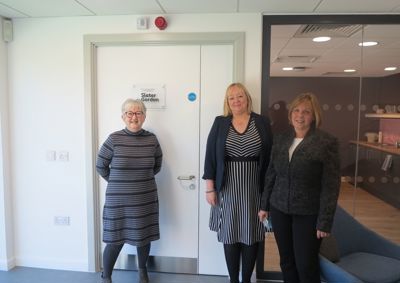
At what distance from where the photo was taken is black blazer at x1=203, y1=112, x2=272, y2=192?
2.20 metres

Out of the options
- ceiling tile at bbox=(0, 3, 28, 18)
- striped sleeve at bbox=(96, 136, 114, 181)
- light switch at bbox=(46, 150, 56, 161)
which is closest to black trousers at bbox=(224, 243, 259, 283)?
striped sleeve at bbox=(96, 136, 114, 181)

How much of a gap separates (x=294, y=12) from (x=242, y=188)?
1.44 metres

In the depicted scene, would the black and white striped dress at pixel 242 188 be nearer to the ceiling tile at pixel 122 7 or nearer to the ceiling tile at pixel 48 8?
the ceiling tile at pixel 122 7

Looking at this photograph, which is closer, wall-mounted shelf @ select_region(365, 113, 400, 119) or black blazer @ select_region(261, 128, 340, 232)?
black blazer @ select_region(261, 128, 340, 232)

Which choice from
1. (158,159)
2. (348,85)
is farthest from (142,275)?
(348,85)

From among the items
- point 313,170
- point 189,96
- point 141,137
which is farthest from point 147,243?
point 313,170

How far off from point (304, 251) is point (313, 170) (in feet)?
1.64

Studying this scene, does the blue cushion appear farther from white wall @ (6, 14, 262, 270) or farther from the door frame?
the door frame

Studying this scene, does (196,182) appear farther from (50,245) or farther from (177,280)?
(50,245)

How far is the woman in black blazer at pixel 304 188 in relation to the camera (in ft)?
5.95

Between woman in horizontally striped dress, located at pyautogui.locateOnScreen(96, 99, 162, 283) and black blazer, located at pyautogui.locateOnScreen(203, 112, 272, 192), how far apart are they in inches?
18.9

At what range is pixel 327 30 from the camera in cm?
250

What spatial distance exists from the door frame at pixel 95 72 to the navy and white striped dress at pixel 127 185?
14.5 inches

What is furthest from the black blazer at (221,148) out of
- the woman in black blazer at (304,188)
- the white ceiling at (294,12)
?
the white ceiling at (294,12)
